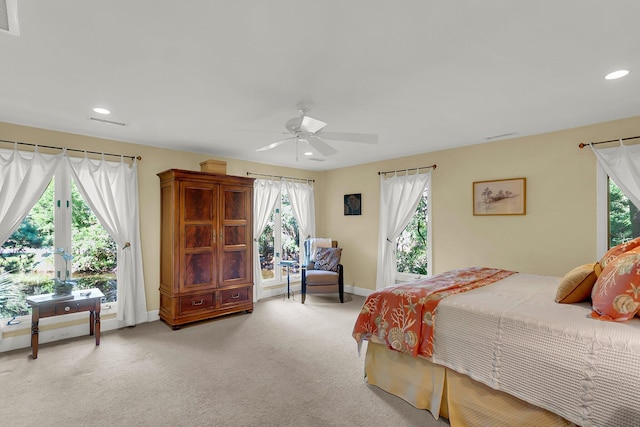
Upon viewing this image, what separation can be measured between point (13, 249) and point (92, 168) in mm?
1223

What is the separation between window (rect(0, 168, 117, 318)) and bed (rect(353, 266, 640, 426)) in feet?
11.8

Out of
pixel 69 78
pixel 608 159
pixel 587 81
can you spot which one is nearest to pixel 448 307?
pixel 587 81

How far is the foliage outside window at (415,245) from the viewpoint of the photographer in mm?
5141

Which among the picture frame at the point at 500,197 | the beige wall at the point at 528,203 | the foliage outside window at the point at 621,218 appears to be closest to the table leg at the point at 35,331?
the beige wall at the point at 528,203

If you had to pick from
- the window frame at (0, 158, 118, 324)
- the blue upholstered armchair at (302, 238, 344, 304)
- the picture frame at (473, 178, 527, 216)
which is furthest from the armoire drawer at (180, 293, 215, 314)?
the picture frame at (473, 178, 527, 216)

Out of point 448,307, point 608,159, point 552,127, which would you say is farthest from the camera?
point 552,127

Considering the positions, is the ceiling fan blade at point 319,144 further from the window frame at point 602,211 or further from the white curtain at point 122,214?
the window frame at point 602,211

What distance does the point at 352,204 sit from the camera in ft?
19.8

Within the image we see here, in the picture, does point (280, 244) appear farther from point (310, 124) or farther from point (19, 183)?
point (19, 183)

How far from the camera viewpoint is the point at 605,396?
5.04 feet

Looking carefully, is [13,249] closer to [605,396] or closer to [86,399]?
[86,399]

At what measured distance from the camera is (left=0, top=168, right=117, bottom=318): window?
352 centimetres

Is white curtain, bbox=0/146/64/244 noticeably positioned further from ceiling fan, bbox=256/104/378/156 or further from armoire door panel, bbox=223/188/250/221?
ceiling fan, bbox=256/104/378/156

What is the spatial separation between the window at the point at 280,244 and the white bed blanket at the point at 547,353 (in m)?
4.01
